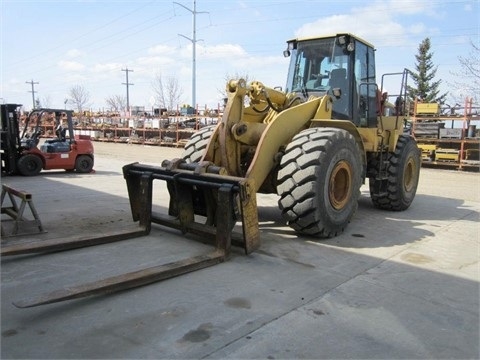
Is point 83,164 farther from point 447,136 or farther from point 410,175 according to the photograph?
point 447,136

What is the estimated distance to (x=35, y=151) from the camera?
41.2 feet

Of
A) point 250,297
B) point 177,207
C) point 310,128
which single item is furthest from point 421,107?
point 250,297

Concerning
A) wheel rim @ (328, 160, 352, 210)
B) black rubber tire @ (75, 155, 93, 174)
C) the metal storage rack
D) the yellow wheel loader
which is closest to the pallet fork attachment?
the yellow wheel loader

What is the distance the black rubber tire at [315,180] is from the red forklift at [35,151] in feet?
31.9

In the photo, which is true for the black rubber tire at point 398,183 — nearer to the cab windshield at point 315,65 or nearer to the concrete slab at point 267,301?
the concrete slab at point 267,301

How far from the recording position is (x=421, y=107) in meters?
17.8

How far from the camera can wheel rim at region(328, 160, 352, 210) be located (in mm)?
5664

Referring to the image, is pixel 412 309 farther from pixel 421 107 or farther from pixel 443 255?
pixel 421 107

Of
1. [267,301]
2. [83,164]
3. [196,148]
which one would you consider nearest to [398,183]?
[196,148]

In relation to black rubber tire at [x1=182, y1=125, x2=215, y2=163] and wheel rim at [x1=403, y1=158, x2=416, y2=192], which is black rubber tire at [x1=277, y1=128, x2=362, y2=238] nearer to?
black rubber tire at [x1=182, y1=125, x2=215, y2=163]

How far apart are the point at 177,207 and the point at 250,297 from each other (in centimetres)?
202

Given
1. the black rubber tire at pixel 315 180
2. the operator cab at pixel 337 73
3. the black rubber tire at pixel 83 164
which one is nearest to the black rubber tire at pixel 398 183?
the operator cab at pixel 337 73

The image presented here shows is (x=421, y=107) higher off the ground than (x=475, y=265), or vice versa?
(x=421, y=107)

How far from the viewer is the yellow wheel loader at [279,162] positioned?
4707mm
